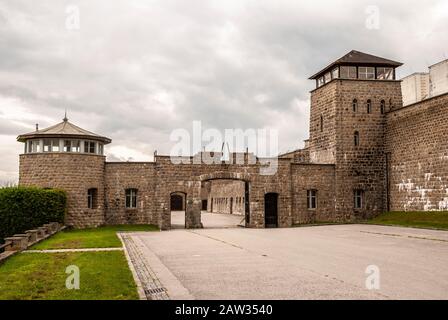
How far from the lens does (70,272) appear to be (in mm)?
11195

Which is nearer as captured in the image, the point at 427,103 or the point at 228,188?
the point at 427,103

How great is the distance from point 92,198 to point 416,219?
765 inches

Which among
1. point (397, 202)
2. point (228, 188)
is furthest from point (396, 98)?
point (228, 188)

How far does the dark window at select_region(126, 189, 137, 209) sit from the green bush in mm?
5243

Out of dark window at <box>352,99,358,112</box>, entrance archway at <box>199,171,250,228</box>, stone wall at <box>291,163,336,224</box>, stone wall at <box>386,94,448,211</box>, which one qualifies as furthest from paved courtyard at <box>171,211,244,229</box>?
dark window at <box>352,99,358,112</box>

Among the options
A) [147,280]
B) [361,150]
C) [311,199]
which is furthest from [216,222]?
[147,280]

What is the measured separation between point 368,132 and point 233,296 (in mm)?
28188

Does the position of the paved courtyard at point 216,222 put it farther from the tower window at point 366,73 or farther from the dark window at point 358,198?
the tower window at point 366,73

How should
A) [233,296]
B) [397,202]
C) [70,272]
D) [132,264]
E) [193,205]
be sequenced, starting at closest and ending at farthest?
[233,296] → [70,272] → [132,264] → [193,205] → [397,202]

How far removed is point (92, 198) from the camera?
29.8 meters

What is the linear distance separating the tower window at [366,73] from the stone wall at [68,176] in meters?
19.5
